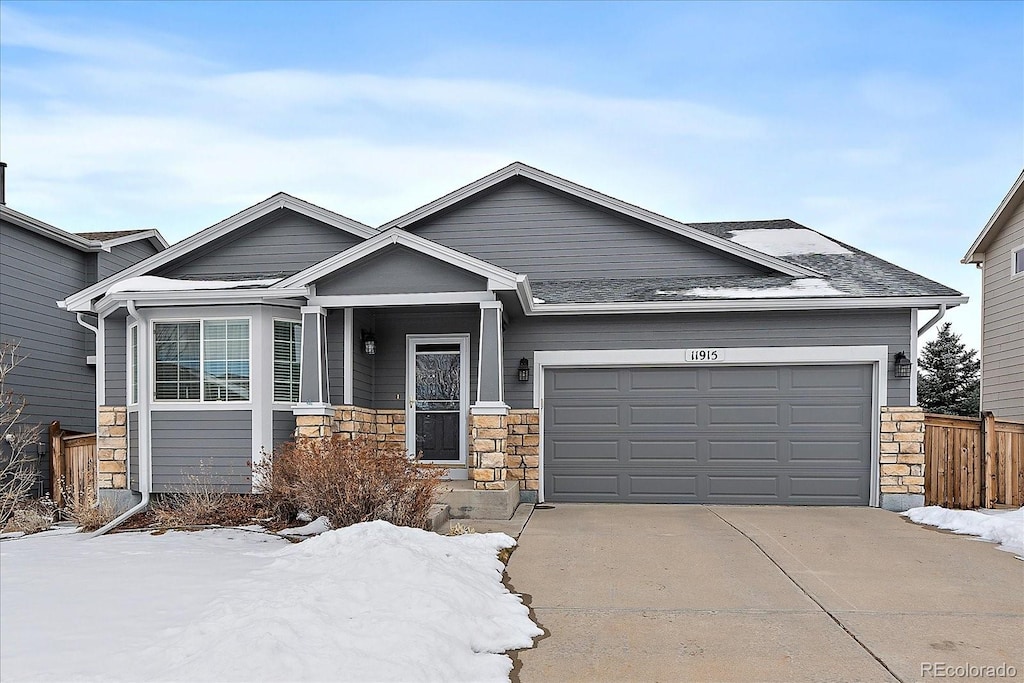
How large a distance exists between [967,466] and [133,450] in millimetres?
11176

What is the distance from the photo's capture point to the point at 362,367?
1074cm

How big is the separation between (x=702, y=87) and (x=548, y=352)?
24.5 ft

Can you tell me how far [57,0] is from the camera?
1138 centimetres

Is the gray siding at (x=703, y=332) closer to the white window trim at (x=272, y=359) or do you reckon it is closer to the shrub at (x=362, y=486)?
the white window trim at (x=272, y=359)

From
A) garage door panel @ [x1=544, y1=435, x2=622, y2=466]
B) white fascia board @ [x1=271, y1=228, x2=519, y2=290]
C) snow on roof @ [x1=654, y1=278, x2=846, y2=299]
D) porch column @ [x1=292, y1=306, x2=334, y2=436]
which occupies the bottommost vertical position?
garage door panel @ [x1=544, y1=435, x2=622, y2=466]

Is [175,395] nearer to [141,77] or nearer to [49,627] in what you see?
[49,627]

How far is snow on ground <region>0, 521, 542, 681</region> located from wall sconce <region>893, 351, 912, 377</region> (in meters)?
6.26

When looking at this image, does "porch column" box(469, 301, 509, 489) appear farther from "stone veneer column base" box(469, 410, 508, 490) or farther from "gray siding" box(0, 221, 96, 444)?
"gray siding" box(0, 221, 96, 444)

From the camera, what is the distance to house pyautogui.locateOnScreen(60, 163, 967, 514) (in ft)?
31.8

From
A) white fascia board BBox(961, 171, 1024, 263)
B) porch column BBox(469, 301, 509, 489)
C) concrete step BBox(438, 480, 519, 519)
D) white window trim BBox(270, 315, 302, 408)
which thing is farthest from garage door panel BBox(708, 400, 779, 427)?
white fascia board BBox(961, 171, 1024, 263)

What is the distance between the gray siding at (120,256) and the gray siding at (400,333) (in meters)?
7.40

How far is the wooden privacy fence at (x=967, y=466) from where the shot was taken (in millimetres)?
10641

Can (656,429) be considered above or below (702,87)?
below

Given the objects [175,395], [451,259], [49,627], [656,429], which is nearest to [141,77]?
[175,395]
